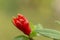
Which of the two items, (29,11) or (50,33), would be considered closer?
(50,33)

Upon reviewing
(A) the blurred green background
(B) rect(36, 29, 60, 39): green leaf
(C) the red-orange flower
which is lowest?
(B) rect(36, 29, 60, 39): green leaf

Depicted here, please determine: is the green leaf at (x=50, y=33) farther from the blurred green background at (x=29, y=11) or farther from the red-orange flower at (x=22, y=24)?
the blurred green background at (x=29, y=11)

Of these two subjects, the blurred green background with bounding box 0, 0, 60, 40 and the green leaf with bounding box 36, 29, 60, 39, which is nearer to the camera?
the green leaf with bounding box 36, 29, 60, 39

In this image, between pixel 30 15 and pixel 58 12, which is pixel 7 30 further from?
pixel 58 12

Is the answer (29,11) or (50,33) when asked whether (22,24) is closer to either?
(50,33)

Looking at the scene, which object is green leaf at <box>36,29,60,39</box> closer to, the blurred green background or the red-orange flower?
the red-orange flower

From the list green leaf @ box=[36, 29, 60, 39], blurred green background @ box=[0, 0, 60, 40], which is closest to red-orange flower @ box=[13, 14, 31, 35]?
green leaf @ box=[36, 29, 60, 39]

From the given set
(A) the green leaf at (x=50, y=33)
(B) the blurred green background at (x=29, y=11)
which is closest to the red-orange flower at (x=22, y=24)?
(A) the green leaf at (x=50, y=33)

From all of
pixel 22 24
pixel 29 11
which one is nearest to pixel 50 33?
pixel 22 24
